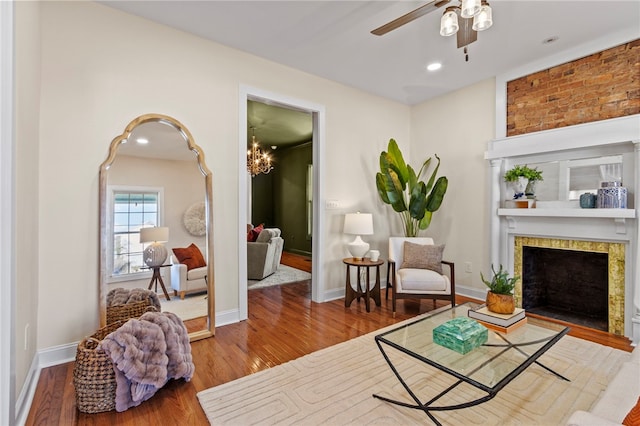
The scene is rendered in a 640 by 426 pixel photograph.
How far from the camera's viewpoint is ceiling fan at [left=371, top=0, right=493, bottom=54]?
5.92 ft

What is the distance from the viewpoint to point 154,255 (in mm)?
2762

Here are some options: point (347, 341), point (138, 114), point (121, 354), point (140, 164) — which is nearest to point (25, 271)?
point (121, 354)

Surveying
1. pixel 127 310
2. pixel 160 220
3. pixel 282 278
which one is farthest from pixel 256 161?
pixel 127 310

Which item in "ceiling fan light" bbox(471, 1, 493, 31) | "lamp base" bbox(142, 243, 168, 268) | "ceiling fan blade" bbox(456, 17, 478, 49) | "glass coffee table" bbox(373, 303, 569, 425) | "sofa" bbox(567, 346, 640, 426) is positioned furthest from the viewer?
"lamp base" bbox(142, 243, 168, 268)

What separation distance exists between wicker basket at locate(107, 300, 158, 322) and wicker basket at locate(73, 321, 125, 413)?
676 mm

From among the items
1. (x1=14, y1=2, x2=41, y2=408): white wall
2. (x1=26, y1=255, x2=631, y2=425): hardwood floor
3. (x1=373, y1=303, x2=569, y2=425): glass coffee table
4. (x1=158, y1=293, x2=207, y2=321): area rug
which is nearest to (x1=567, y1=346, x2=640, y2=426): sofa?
(x1=373, y1=303, x2=569, y2=425): glass coffee table

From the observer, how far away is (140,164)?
2701 mm

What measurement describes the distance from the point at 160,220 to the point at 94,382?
4.57ft

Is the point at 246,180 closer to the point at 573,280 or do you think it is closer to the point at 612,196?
the point at 612,196

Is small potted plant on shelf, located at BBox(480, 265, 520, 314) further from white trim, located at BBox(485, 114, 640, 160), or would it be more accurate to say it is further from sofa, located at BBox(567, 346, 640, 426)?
white trim, located at BBox(485, 114, 640, 160)

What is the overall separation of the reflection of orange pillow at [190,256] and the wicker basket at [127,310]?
468mm

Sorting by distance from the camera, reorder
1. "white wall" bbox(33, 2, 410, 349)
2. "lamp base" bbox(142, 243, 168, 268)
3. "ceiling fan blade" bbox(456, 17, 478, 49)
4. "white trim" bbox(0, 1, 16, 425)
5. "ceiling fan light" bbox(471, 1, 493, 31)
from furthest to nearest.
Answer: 1. "lamp base" bbox(142, 243, 168, 268)
2. "white wall" bbox(33, 2, 410, 349)
3. "ceiling fan blade" bbox(456, 17, 478, 49)
4. "ceiling fan light" bbox(471, 1, 493, 31)
5. "white trim" bbox(0, 1, 16, 425)

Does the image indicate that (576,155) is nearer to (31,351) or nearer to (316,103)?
(316,103)

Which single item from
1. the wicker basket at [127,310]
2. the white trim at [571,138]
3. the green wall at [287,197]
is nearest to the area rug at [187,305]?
the wicker basket at [127,310]
